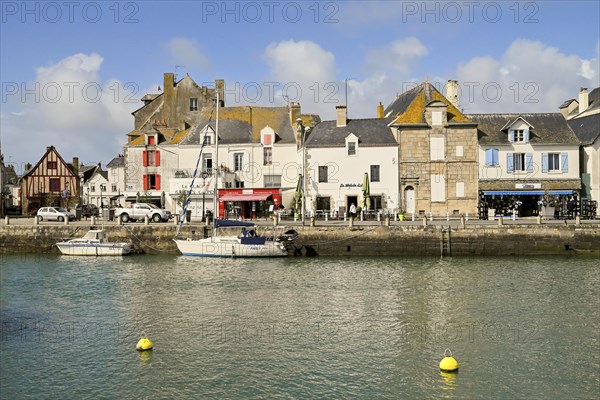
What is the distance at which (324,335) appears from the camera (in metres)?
16.7

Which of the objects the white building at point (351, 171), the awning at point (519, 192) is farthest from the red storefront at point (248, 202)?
the awning at point (519, 192)

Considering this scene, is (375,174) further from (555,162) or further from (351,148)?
(555,162)

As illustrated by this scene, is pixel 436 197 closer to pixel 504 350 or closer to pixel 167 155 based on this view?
pixel 167 155

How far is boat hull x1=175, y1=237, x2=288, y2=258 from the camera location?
31906mm

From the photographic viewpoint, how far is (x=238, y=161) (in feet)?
152

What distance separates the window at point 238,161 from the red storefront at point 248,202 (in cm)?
309

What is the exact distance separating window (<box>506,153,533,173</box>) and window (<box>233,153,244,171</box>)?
20976mm

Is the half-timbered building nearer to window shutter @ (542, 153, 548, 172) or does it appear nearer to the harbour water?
the harbour water

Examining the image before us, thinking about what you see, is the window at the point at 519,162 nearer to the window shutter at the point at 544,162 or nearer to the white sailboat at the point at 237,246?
the window shutter at the point at 544,162

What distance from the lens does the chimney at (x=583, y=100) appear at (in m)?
51.4

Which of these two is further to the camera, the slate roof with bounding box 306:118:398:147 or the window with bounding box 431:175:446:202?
the slate roof with bounding box 306:118:398:147

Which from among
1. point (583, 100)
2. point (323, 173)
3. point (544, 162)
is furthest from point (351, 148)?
point (583, 100)

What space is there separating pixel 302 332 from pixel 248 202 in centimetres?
2712

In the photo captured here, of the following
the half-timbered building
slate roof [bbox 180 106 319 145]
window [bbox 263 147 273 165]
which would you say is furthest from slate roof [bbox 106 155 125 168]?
window [bbox 263 147 273 165]
